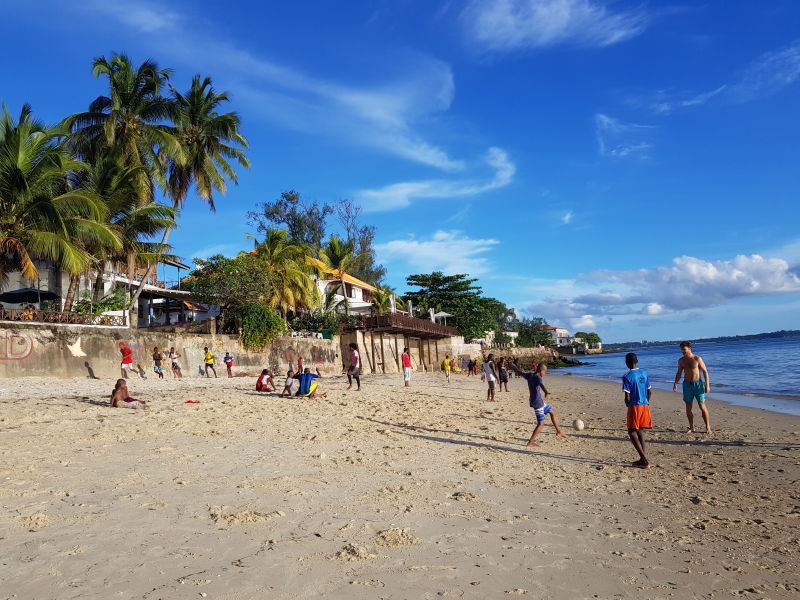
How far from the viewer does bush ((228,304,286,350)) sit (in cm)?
2622

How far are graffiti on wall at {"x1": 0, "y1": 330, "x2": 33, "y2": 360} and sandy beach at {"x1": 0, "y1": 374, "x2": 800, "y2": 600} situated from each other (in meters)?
8.83

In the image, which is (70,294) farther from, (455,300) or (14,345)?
(455,300)

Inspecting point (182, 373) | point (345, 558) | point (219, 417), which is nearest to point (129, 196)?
point (182, 373)

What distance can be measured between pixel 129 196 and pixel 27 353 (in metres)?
9.05

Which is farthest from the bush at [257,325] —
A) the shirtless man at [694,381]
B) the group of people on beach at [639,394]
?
the shirtless man at [694,381]

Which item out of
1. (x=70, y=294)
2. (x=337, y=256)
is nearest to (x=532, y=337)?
(x=337, y=256)

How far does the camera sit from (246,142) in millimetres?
31891

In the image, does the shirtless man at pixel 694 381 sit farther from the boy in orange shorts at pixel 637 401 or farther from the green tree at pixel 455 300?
the green tree at pixel 455 300

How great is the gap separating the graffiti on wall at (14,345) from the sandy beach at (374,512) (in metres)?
8.83

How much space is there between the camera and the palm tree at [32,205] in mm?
18625

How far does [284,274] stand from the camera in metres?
32.6

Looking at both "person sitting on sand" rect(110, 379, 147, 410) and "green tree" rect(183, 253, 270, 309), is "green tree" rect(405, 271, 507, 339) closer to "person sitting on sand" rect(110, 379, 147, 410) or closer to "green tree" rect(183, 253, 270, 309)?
"green tree" rect(183, 253, 270, 309)

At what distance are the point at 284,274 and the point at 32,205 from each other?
15.0 meters

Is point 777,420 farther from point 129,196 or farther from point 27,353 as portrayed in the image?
point 129,196
